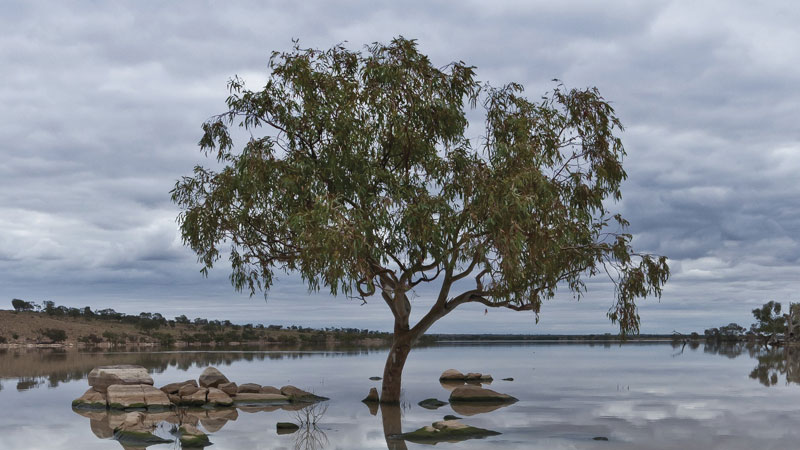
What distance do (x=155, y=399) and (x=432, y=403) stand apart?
30.9 feet

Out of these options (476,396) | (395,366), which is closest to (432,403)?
(476,396)

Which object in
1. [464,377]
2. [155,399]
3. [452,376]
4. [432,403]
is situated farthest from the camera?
[464,377]

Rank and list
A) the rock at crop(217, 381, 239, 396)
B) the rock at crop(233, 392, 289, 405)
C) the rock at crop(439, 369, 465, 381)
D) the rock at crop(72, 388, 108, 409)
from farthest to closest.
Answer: the rock at crop(439, 369, 465, 381) < the rock at crop(217, 381, 239, 396) < the rock at crop(233, 392, 289, 405) < the rock at crop(72, 388, 108, 409)

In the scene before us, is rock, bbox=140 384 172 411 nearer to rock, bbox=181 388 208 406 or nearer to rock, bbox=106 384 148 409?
rock, bbox=106 384 148 409

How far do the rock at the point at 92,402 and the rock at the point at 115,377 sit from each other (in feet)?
1.81

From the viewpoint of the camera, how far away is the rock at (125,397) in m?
25.3

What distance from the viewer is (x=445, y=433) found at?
1895 centimetres

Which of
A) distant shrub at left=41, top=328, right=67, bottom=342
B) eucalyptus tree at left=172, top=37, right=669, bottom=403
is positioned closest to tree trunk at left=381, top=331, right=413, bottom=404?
eucalyptus tree at left=172, top=37, right=669, bottom=403

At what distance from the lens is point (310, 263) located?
20.1 meters

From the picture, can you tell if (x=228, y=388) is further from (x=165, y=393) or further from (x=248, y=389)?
(x=165, y=393)

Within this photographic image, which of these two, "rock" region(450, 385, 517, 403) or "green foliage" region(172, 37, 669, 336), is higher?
"green foliage" region(172, 37, 669, 336)

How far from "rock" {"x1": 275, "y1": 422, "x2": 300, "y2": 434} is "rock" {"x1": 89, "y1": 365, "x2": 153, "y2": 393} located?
895cm

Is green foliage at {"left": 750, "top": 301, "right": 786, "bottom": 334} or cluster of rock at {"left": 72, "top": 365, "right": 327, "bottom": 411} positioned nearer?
cluster of rock at {"left": 72, "top": 365, "right": 327, "bottom": 411}

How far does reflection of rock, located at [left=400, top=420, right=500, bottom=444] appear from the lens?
18.7 meters
